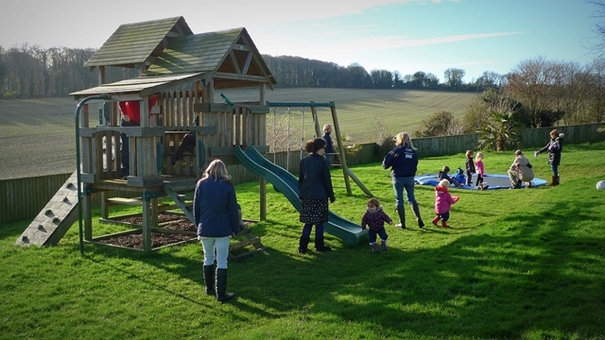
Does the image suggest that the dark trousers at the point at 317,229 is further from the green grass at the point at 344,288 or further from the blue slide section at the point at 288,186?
the blue slide section at the point at 288,186

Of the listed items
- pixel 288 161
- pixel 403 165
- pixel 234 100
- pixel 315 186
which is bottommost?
pixel 288 161

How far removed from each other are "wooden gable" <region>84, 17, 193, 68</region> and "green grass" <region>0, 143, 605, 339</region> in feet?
14.0

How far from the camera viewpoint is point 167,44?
1285cm

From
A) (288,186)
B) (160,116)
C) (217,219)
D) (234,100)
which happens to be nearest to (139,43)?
(160,116)

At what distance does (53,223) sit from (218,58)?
186 inches

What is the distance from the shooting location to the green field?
2744cm

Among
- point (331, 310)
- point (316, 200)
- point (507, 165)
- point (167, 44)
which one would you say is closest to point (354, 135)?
point (507, 165)

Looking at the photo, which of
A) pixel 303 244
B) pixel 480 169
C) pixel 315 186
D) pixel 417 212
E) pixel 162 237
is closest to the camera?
pixel 315 186

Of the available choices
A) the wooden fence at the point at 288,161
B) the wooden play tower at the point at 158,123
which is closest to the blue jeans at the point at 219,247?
the wooden play tower at the point at 158,123

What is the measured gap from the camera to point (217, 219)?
23.6 ft

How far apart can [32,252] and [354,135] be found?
3454cm

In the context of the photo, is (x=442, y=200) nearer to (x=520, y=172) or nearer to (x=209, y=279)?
(x=209, y=279)

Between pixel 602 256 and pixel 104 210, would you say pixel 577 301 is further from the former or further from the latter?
pixel 104 210

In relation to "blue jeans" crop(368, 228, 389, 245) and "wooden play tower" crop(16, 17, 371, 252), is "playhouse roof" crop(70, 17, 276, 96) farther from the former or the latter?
"blue jeans" crop(368, 228, 389, 245)
